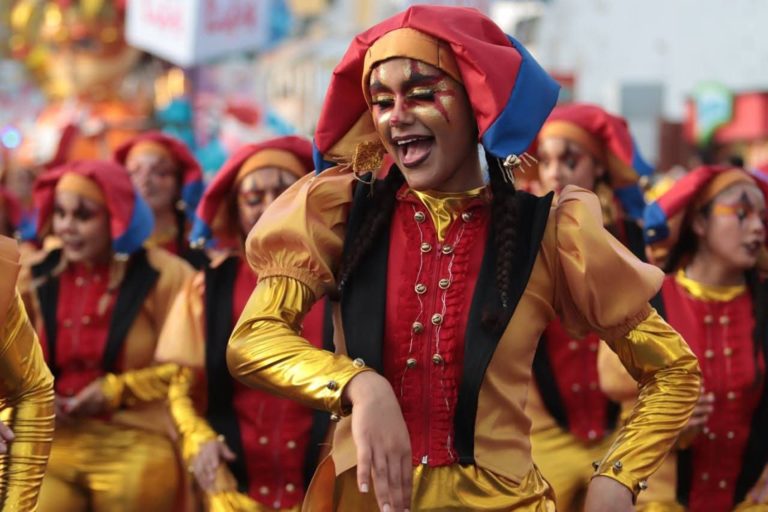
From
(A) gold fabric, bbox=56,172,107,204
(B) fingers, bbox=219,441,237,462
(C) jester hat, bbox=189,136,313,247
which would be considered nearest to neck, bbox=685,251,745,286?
(C) jester hat, bbox=189,136,313,247

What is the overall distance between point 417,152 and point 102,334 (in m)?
3.19

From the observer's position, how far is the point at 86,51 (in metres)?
Result: 20.1

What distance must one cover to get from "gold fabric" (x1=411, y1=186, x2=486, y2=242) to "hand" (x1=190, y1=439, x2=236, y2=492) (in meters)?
2.01

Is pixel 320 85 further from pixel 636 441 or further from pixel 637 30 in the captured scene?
pixel 636 441

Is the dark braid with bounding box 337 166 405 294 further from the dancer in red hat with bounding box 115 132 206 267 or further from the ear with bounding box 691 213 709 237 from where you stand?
the dancer in red hat with bounding box 115 132 206 267

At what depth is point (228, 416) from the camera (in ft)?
17.6

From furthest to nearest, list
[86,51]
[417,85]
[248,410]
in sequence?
[86,51] < [248,410] < [417,85]

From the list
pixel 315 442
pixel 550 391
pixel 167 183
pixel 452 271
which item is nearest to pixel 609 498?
pixel 452 271

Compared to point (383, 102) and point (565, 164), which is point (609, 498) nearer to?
point (383, 102)

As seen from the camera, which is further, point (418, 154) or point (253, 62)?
point (253, 62)

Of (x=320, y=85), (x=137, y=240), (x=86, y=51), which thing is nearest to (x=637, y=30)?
(x=320, y=85)

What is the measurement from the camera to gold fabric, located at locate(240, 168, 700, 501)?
127 inches

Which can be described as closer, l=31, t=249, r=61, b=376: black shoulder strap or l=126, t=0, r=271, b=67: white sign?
l=31, t=249, r=61, b=376: black shoulder strap

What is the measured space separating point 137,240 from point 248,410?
1374 mm
